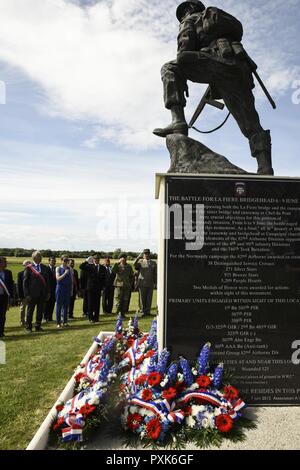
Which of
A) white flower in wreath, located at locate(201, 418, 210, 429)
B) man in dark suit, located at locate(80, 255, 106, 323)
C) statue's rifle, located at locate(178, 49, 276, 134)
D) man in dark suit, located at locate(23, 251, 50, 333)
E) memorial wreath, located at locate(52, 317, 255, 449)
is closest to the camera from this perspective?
memorial wreath, located at locate(52, 317, 255, 449)

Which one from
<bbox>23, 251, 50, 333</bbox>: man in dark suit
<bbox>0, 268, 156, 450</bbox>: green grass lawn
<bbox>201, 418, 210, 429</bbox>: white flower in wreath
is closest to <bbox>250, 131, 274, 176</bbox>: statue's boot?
<bbox>201, 418, 210, 429</bbox>: white flower in wreath

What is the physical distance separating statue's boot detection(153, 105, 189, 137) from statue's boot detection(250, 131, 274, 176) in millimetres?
1005

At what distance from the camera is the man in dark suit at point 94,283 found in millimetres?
10992

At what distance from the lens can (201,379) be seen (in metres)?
3.75

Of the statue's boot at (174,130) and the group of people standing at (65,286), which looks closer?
the statue's boot at (174,130)

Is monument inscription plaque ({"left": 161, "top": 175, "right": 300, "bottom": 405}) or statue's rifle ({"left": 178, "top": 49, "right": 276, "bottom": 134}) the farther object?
statue's rifle ({"left": 178, "top": 49, "right": 276, "bottom": 134})

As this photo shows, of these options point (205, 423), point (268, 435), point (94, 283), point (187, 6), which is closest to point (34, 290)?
point (94, 283)

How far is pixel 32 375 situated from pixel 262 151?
4.63m

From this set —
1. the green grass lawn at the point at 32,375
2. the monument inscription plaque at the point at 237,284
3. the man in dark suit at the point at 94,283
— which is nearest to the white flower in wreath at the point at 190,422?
the monument inscription plaque at the point at 237,284

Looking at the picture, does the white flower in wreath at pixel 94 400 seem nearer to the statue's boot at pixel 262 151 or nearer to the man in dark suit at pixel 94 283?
the statue's boot at pixel 262 151

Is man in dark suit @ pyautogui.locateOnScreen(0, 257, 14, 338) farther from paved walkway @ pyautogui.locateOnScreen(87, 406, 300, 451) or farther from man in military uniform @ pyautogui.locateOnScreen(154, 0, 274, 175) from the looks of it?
paved walkway @ pyautogui.locateOnScreen(87, 406, 300, 451)

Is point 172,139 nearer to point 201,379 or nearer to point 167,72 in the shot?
point 167,72

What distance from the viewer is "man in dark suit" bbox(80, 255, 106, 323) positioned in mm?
10992

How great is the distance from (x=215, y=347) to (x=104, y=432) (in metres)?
1.46
